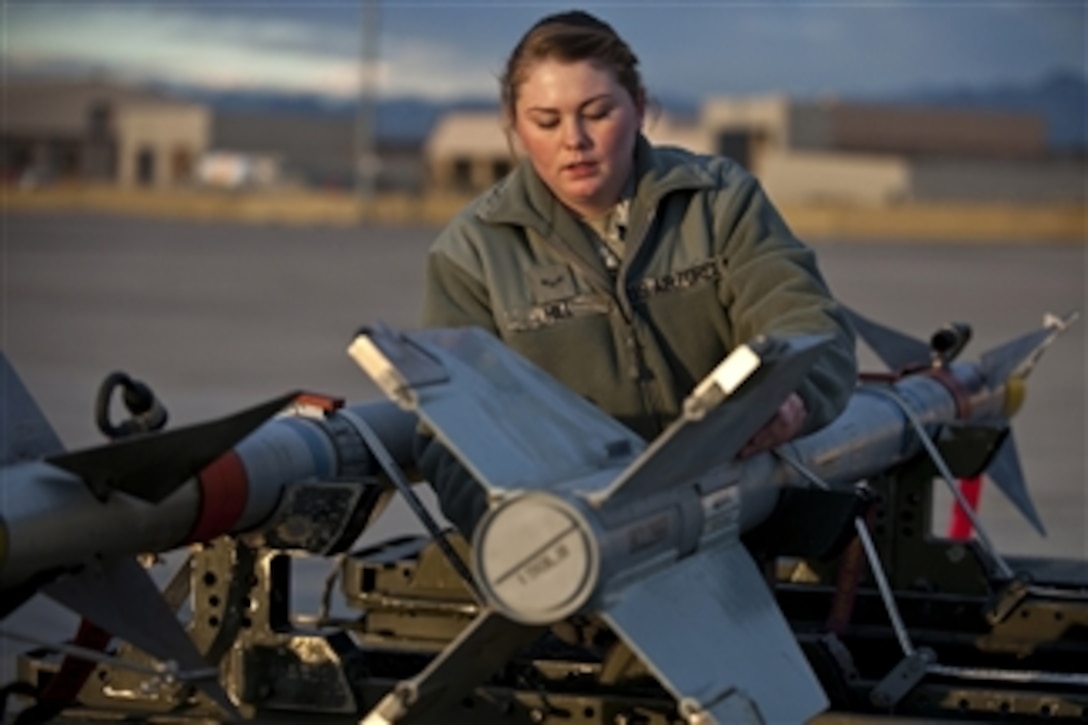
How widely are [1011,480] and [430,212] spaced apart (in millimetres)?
63569

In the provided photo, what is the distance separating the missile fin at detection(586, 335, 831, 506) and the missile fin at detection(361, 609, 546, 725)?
379mm

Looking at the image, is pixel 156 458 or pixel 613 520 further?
pixel 156 458

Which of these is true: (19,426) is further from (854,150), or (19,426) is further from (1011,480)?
(854,150)

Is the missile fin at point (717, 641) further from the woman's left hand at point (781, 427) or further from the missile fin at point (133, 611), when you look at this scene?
the missile fin at point (133, 611)

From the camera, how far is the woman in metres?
5.01

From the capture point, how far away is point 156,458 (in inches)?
175

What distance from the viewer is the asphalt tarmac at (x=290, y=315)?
A: 13414 mm

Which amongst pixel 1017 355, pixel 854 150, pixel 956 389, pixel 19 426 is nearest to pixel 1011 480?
pixel 1017 355

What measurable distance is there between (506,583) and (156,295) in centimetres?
2506

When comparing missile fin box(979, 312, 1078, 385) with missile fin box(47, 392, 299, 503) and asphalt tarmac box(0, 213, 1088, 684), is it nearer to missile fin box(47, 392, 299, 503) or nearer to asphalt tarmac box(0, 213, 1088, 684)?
asphalt tarmac box(0, 213, 1088, 684)

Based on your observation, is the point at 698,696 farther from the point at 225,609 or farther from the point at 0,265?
the point at 0,265

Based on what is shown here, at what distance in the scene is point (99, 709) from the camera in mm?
5395

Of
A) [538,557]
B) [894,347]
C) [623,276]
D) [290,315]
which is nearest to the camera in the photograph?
[538,557]

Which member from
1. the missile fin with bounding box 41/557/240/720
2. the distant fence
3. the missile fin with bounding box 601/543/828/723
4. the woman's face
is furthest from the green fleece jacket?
the distant fence
